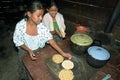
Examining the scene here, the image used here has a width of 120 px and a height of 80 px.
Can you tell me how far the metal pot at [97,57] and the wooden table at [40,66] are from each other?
0.66 metres

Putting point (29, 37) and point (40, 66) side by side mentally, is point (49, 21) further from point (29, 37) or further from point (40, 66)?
point (40, 66)

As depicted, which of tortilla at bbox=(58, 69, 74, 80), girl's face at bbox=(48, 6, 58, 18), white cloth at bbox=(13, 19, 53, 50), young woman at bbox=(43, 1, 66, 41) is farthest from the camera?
young woman at bbox=(43, 1, 66, 41)

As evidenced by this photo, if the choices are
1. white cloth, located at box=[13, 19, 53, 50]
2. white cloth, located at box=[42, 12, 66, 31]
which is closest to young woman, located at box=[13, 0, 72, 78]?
white cloth, located at box=[13, 19, 53, 50]

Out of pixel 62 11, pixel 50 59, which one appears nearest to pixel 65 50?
pixel 50 59

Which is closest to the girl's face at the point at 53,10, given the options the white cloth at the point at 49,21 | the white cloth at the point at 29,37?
the white cloth at the point at 49,21

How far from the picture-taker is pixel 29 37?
252 centimetres

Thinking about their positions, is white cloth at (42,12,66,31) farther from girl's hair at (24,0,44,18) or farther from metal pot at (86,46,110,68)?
metal pot at (86,46,110,68)

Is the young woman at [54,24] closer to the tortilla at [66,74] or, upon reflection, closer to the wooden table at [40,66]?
the wooden table at [40,66]

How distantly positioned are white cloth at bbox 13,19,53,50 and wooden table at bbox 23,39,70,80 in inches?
10.4

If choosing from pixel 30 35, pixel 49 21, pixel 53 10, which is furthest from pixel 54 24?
pixel 30 35

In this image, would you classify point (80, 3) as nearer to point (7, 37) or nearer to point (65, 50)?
point (65, 50)

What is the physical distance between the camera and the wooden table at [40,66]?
1.96 m

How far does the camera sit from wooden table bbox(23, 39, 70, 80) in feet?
6.43

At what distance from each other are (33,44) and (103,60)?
54.9 inches
